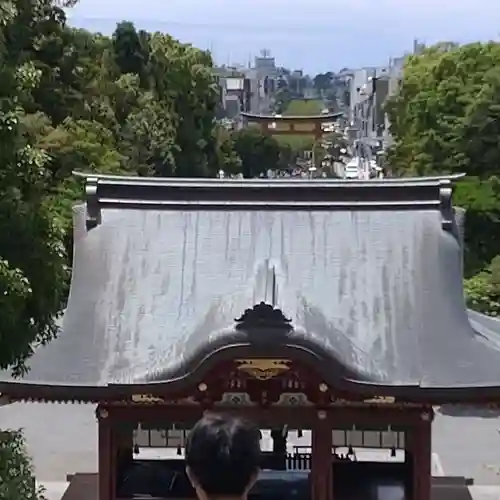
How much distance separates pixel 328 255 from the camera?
447 inches

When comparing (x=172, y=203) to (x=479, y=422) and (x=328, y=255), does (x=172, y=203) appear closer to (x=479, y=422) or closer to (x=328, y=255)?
(x=328, y=255)

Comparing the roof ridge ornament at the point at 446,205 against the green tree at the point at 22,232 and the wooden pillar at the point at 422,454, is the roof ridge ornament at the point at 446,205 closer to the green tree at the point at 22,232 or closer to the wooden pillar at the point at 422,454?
the wooden pillar at the point at 422,454

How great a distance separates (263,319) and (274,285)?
0.98 meters

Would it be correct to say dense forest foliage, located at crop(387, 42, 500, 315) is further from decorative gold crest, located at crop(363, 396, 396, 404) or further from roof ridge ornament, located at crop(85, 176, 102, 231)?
decorative gold crest, located at crop(363, 396, 396, 404)

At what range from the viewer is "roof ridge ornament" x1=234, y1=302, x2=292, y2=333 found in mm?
9344

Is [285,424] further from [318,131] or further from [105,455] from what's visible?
[318,131]

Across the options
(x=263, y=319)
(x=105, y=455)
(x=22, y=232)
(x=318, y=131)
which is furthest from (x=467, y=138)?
(x=318, y=131)

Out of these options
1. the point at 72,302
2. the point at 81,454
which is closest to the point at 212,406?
the point at 72,302

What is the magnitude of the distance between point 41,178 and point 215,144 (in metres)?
47.8

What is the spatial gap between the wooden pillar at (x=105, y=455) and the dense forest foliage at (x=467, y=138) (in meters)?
11.1

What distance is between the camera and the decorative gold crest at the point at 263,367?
9648mm

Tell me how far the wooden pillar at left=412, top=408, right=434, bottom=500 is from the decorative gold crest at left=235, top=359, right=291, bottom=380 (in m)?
1.53

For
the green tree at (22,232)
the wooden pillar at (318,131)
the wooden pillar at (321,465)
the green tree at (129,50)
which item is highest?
the wooden pillar at (318,131)

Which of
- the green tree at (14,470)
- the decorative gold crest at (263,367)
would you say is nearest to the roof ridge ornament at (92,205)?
the decorative gold crest at (263,367)
